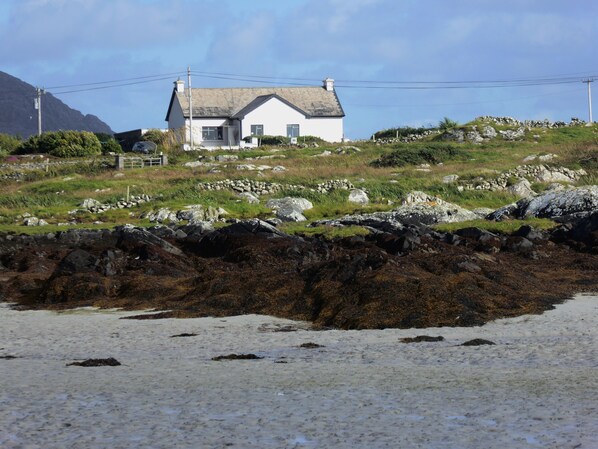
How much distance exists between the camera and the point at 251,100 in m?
90.5

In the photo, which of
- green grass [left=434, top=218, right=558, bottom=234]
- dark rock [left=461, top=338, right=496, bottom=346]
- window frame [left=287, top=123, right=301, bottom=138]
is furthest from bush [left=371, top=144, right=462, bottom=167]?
dark rock [left=461, top=338, right=496, bottom=346]

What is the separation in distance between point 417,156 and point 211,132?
33265 mm

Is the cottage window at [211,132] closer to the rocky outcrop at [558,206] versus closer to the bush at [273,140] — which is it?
the bush at [273,140]

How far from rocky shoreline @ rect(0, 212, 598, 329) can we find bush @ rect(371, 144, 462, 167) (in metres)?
22.3

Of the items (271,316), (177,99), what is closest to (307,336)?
(271,316)

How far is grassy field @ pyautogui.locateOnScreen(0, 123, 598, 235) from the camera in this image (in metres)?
44.3

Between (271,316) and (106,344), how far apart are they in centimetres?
395

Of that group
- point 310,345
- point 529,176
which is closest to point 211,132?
point 529,176

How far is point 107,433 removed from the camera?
29.6ft

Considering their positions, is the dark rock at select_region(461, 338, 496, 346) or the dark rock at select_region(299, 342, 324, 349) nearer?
the dark rock at select_region(461, 338, 496, 346)

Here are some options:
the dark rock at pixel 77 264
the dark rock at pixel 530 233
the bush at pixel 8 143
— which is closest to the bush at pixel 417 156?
the dark rock at pixel 530 233

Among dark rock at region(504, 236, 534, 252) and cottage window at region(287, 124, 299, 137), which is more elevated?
cottage window at region(287, 124, 299, 137)

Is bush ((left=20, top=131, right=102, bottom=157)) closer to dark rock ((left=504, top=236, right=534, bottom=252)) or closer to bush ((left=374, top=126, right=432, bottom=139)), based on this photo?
bush ((left=374, top=126, right=432, bottom=139))

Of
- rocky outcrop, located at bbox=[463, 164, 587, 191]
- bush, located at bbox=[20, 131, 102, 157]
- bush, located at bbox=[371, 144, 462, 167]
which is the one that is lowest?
rocky outcrop, located at bbox=[463, 164, 587, 191]
